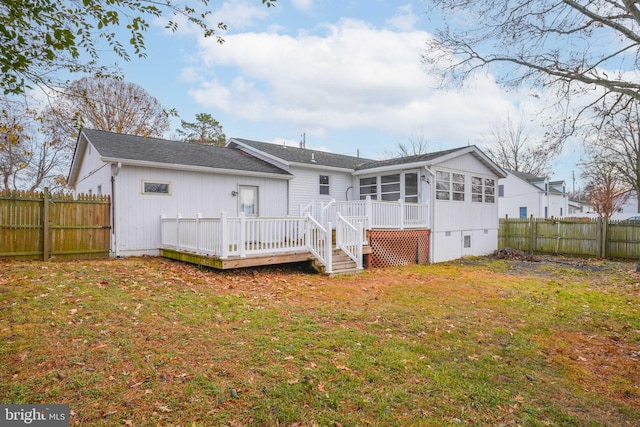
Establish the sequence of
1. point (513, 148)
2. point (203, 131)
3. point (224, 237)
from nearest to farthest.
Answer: point (224, 237) < point (203, 131) < point (513, 148)

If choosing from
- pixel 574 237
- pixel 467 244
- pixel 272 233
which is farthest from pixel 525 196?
pixel 272 233

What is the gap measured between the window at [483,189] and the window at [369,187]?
4.40 metres

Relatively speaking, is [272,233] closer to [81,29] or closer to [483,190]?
[81,29]

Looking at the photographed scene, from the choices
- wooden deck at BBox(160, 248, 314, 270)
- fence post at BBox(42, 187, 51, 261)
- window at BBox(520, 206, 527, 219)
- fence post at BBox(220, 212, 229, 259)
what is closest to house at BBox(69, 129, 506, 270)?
fence post at BBox(220, 212, 229, 259)

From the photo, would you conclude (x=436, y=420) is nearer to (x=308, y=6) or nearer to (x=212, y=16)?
(x=212, y=16)

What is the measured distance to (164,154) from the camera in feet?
38.6

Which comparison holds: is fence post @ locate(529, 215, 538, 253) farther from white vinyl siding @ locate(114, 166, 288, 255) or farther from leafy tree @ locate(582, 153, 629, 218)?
leafy tree @ locate(582, 153, 629, 218)

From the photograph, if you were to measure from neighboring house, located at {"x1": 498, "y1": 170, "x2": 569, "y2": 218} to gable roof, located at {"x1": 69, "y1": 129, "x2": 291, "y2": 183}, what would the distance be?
2504cm

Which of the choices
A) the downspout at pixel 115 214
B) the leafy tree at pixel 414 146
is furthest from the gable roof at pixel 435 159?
the leafy tree at pixel 414 146

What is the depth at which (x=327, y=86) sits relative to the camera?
19.5 meters

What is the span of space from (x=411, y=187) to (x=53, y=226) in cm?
1209

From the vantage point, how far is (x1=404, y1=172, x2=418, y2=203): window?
→ 1400cm

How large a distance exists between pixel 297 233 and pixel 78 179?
12123mm
